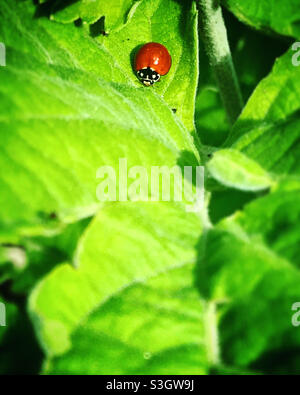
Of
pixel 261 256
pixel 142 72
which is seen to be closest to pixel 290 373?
pixel 261 256

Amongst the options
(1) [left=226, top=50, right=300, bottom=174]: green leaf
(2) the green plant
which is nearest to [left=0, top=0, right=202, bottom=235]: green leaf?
(2) the green plant

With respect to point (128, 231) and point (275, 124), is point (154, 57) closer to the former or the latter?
point (275, 124)

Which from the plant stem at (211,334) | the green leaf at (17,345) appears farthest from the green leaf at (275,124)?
the green leaf at (17,345)

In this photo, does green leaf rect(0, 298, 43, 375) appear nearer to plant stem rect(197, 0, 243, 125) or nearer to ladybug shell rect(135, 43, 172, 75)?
ladybug shell rect(135, 43, 172, 75)

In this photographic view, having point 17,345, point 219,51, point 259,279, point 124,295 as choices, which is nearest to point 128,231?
point 124,295

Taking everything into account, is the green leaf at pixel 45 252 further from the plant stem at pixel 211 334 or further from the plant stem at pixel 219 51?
the plant stem at pixel 219 51

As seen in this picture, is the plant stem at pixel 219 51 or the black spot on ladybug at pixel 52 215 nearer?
the black spot on ladybug at pixel 52 215
